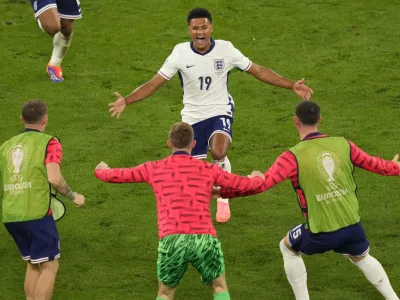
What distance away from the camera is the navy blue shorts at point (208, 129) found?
13656mm

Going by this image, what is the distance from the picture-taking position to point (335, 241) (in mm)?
10609

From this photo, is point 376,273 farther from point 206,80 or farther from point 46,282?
point 206,80

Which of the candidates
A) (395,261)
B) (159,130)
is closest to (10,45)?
(159,130)

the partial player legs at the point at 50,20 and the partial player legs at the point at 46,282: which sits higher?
the partial player legs at the point at 50,20

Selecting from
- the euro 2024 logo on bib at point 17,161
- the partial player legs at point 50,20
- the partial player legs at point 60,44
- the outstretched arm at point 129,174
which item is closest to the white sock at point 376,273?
the outstretched arm at point 129,174

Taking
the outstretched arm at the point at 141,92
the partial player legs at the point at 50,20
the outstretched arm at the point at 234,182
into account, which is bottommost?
the outstretched arm at the point at 234,182

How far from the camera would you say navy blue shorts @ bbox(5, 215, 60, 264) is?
10.9m

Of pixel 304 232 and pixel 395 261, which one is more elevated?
pixel 304 232

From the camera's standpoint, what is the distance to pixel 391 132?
55.4 feet

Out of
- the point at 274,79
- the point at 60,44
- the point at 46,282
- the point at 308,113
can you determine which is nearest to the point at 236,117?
the point at 60,44

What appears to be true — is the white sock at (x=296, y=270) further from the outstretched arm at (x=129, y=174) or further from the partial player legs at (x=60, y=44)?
the partial player legs at (x=60, y=44)

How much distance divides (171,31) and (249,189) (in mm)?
10651

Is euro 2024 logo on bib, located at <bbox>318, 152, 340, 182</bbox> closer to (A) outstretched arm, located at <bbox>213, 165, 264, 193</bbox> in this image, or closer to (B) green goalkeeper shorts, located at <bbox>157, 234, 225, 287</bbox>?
(A) outstretched arm, located at <bbox>213, 165, 264, 193</bbox>

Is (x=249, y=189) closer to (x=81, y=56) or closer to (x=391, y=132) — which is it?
(x=391, y=132)
